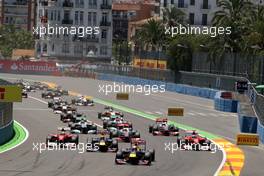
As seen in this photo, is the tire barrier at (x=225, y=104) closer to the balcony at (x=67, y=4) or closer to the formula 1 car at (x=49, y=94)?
the formula 1 car at (x=49, y=94)

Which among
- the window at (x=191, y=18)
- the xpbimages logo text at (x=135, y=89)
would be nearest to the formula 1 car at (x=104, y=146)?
the xpbimages logo text at (x=135, y=89)

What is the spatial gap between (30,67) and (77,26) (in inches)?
942

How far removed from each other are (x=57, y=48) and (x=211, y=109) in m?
97.1

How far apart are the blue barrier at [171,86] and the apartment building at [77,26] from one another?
35038 mm

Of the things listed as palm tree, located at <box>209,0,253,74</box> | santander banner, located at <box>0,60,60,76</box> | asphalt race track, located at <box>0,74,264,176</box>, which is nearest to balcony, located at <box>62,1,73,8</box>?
santander banner, located at <box>0,60,60,76</box>

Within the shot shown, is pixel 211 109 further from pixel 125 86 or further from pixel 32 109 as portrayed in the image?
pixel 125 86

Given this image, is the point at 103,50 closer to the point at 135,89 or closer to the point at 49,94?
the point at 135,89

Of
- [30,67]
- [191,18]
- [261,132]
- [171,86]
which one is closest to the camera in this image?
[261,132]

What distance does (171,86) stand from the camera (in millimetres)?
102750

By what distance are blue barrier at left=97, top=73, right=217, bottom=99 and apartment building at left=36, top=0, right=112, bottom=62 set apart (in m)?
35.0

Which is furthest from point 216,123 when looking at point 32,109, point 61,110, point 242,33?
point 242,33

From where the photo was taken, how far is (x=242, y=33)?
102312 millimetres

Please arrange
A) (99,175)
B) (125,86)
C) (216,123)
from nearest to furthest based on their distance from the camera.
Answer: (99,175)
(216,123)
(125,86)

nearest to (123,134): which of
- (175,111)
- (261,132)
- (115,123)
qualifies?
(115,123)
